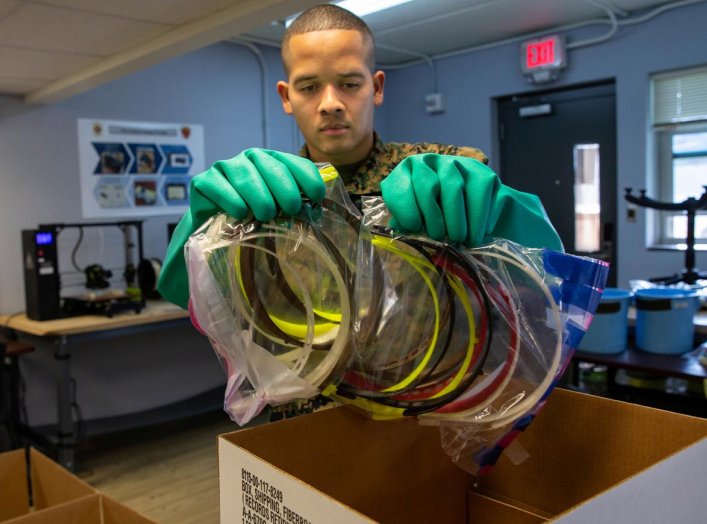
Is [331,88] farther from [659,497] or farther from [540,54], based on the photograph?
[540,54]

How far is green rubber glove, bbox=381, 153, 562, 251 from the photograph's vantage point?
0.62m

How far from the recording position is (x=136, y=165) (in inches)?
165

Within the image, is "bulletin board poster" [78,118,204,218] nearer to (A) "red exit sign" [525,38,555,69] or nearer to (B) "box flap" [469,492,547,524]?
(A) "red exit sign" [525,38,555,69]

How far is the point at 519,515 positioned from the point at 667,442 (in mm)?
244

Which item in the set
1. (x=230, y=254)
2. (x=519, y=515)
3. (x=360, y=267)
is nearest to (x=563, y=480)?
(x=519, y=515)

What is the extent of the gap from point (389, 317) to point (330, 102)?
49cm

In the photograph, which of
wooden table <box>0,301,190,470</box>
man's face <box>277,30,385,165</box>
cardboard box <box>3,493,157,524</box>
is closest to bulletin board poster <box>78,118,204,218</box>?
wooden table <box>0,301,190,470</box>

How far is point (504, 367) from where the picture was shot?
62 centimetres

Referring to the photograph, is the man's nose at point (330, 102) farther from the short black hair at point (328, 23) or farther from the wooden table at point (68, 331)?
the wooden table at point (68, 331)

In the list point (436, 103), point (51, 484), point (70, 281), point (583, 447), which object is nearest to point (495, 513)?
point (583, 447)

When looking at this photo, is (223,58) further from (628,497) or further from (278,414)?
(628,497)

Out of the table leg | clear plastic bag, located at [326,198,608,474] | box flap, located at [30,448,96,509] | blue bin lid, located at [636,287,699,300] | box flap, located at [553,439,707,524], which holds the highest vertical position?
clear plastic bag, located at [326,198,608,474]

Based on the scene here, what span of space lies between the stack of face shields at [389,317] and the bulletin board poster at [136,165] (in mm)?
3697

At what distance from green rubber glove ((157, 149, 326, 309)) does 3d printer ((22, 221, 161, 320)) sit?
2977 millimetres
